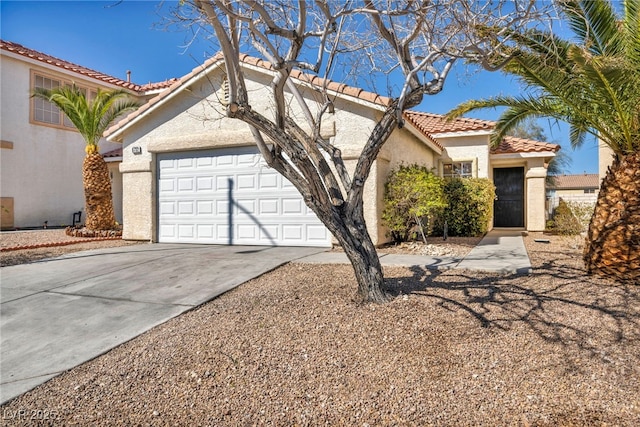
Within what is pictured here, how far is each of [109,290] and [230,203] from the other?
501cm

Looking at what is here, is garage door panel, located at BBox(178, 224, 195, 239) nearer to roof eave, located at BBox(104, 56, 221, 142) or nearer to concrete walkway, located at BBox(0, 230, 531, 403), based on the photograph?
concrete walkway, located at BBox(0, 230, 531, 403)

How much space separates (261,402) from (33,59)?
19029 millimetres

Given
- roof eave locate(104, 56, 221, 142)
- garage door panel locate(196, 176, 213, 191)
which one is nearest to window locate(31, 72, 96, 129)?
roof eave locate(104, 56, 221, 142)

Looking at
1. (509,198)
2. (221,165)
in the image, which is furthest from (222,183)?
(509,198)

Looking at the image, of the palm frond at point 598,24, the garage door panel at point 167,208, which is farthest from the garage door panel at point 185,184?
the palm frond at point 598,24

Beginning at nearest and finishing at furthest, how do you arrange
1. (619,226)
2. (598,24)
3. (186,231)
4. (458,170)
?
(619,226)
(598,24)
(186,231)
(458,170)

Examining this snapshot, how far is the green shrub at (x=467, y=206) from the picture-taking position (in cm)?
1334

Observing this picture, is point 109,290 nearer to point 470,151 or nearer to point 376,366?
point 376,366

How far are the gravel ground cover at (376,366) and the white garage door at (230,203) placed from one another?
496cm

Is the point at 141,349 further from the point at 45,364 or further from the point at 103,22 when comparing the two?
the point at 103,22

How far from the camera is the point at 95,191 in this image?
1409 cm

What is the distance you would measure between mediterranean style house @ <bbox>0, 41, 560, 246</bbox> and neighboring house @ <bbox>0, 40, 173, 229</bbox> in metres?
0.04

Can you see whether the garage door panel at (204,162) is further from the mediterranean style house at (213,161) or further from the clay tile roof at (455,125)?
the clay tile roof at (455,125)

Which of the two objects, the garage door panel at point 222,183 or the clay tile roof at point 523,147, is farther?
the clay tile roof at point 523,147
